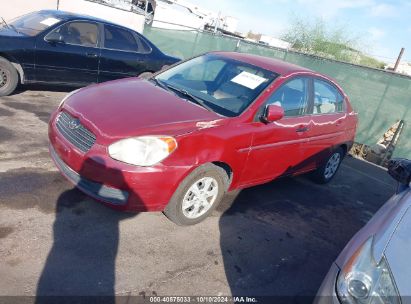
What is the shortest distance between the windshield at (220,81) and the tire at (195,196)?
656 mm

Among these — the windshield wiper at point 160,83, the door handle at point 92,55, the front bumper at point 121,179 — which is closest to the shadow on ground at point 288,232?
the front bumper at point 121,179

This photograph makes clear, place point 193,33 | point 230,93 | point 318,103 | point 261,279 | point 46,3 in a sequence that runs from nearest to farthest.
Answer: point 261,279 → point 230,93 → point 318,103 → point 193,33 → point 46,3

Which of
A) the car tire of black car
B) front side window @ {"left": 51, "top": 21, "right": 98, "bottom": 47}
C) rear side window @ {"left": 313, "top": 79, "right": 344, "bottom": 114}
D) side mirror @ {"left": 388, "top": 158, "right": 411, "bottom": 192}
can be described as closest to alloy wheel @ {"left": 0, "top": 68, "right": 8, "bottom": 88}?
the car tire of black car

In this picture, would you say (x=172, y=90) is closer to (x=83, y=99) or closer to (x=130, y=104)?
(x=130, y=104)

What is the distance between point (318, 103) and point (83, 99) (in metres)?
3.00

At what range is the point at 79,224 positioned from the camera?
11.2 ft

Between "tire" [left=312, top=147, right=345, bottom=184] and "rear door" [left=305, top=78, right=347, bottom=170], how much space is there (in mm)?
251

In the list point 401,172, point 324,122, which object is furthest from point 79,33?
point 401,172

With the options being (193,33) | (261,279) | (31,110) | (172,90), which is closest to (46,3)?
(193,33)

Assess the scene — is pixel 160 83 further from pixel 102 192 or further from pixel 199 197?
pixel 102 192

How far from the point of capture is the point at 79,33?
7.08 metres

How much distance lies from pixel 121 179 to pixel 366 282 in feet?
6.55

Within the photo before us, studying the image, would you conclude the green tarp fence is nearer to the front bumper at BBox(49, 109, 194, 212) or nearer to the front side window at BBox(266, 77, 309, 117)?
the front side window at BBox(266, 77, 309, 117)

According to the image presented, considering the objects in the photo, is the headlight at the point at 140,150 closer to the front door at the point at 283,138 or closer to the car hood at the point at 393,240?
the front door at the point at 283,138
